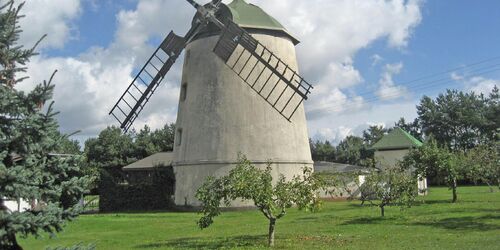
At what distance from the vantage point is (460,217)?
21812mm

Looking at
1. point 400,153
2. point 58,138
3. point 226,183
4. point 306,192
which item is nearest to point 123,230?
point 226,183

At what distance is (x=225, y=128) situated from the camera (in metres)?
29.5

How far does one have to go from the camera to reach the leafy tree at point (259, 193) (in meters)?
14.6

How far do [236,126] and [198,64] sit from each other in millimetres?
4607

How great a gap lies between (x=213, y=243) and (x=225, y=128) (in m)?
14.0

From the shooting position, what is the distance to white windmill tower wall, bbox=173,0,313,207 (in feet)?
96.6

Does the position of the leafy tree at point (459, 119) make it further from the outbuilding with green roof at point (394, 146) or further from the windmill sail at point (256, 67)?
the windmill sail at point (256, 67)

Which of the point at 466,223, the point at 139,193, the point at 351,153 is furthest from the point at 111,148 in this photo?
the point at 466,223

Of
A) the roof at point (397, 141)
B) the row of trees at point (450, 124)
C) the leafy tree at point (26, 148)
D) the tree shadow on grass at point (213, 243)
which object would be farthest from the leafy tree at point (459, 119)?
the leafy tree at point (26, 148)

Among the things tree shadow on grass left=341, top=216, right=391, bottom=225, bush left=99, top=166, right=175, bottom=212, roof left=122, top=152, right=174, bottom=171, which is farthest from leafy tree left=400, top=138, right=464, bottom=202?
roof left=122, top=152, right=174, bottom=171

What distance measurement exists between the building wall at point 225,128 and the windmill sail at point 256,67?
1.31ft

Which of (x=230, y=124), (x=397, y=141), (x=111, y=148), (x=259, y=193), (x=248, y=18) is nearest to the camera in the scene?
(x=259, y=193)

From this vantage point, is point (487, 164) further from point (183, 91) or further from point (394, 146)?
point (394, 146)

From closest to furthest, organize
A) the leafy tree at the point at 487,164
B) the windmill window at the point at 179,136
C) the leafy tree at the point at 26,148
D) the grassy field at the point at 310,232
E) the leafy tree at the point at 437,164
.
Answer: the leafy tree at the point at 26,148
the grassy field at the point at 310,232
the leafy tree at the point at 487,164
the leafy tree at the point at 437,164
the windmill window at the point at 179,136
